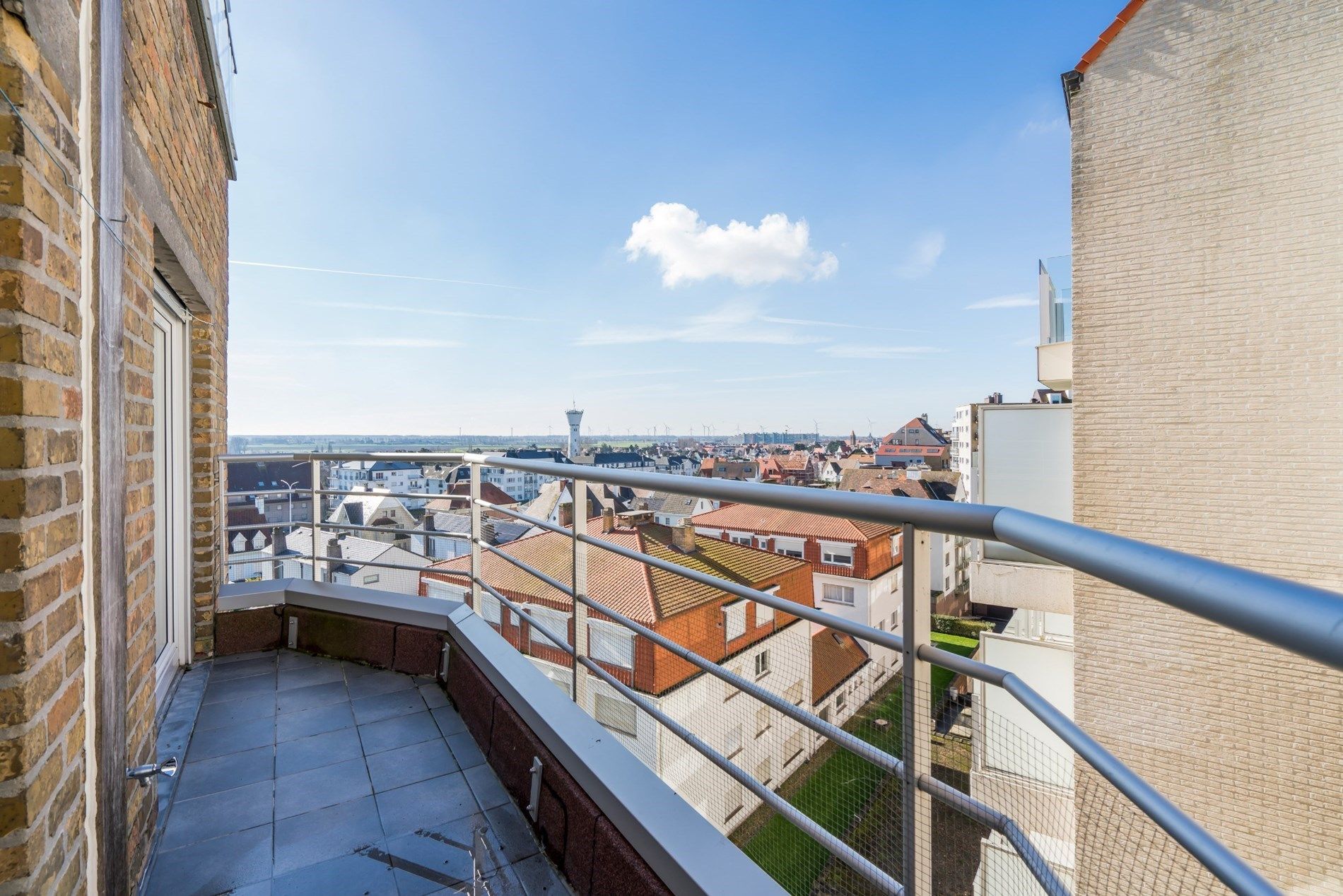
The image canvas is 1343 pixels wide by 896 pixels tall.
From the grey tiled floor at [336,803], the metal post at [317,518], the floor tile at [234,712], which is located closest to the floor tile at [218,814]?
the grey tiled floor at [336,803]

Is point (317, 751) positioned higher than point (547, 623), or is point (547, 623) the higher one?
point (547, 623)

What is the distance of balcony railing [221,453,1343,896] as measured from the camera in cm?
38

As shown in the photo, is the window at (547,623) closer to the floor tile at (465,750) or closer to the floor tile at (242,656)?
the floor tile at (465,750)

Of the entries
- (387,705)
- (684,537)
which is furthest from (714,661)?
(387,705)

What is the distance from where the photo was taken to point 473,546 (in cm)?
267

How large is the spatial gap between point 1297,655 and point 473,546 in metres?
2.68

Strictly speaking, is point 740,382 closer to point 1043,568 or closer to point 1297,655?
point 1043,568

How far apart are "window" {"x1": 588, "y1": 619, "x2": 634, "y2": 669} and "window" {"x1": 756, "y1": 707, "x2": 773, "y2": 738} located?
0.48 metres

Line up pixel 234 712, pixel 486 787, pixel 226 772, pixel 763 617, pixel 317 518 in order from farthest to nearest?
pixel 317 518
pixel 234 712
pixel 226 772
pixel 486 787
pixel 763 617

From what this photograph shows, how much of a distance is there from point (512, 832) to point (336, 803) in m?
0.62

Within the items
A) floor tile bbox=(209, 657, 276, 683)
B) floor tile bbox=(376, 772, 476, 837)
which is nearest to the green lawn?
floor tile bbox=(376, 772, 476, 837)

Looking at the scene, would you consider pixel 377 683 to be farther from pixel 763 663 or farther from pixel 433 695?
pixel 763 663

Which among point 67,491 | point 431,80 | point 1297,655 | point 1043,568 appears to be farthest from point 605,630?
point 431,80

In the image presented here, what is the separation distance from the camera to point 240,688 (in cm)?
274
